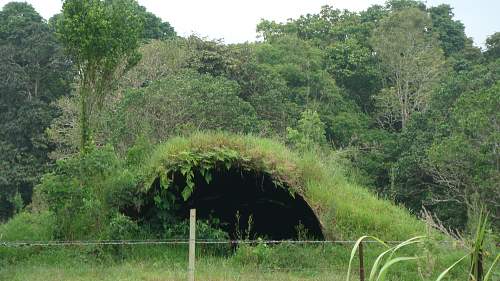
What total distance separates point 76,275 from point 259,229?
18.1ft

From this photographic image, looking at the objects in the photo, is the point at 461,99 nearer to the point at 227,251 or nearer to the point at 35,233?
the point at 227,251

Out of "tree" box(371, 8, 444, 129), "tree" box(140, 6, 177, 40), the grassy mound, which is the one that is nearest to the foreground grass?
the grassy mound

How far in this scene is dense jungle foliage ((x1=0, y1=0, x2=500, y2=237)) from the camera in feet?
49.8

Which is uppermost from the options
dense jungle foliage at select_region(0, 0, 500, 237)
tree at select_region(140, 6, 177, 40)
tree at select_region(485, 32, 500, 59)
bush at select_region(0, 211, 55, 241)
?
tree at select_region(140, 6, 177, 40)

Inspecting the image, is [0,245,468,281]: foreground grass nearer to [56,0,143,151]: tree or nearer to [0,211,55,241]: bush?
[0,211,55,241]: bush

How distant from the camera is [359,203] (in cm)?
1228

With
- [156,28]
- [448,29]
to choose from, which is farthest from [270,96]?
[448,29]

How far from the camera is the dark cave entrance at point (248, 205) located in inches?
521

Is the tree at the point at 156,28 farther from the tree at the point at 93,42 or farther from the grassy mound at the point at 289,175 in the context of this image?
the grassy mound at the point at 289,175

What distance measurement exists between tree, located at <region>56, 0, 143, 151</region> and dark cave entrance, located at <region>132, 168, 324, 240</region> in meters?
2.69

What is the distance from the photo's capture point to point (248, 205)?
14609 mm

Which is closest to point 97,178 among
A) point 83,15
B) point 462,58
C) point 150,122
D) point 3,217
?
point 83,15

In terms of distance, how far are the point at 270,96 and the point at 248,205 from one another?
15988 mm

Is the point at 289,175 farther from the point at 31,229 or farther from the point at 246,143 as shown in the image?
the point at 31,229
